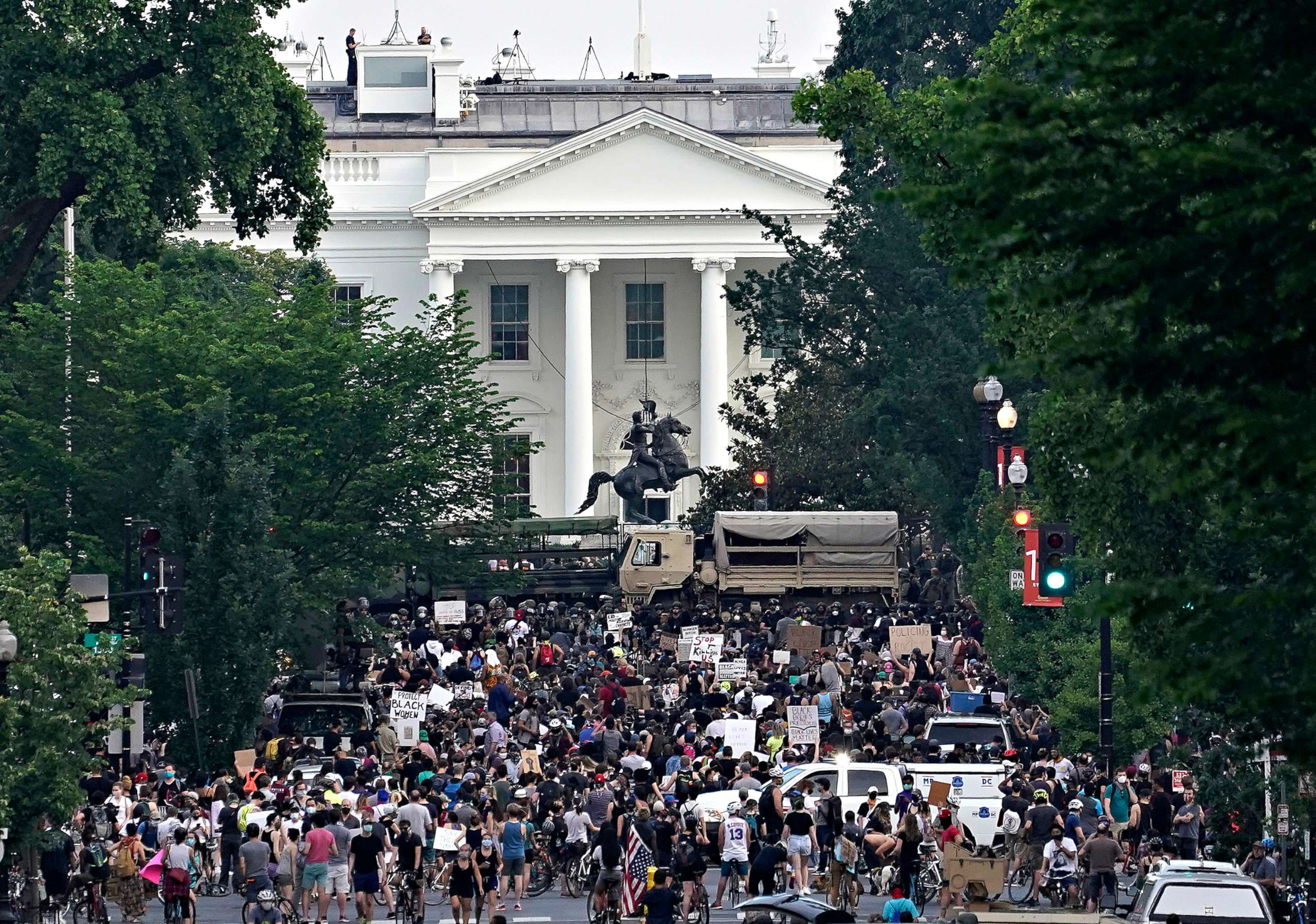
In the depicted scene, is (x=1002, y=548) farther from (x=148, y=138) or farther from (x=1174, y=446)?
(x=1174, y=446)

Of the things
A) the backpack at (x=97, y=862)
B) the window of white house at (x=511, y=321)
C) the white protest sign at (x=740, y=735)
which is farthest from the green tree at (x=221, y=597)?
the window of white house at (x=511, y=321)

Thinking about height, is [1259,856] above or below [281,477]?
below

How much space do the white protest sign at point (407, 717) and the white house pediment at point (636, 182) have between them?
49.0 metres

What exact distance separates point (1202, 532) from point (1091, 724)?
809 cm

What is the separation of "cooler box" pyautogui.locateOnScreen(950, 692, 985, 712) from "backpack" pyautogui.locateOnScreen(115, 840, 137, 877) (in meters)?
14.3

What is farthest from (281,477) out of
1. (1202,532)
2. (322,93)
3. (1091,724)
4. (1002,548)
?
(322,93)

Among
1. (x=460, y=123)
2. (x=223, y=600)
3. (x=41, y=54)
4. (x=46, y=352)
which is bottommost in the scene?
(x=223, y=600)

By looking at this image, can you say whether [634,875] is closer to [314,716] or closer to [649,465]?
[314,716]

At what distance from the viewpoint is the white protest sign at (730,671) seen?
40.9 metres

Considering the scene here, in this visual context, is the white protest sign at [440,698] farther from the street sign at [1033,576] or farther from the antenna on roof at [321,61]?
the antenna on roof at [321,61]

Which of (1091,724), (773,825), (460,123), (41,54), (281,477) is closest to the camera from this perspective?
(773,825)

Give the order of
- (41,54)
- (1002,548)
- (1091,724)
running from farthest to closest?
(1002,548), (41,54), (1091,724)

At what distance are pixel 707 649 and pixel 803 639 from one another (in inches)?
168

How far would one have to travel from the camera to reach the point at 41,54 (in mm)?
37438
